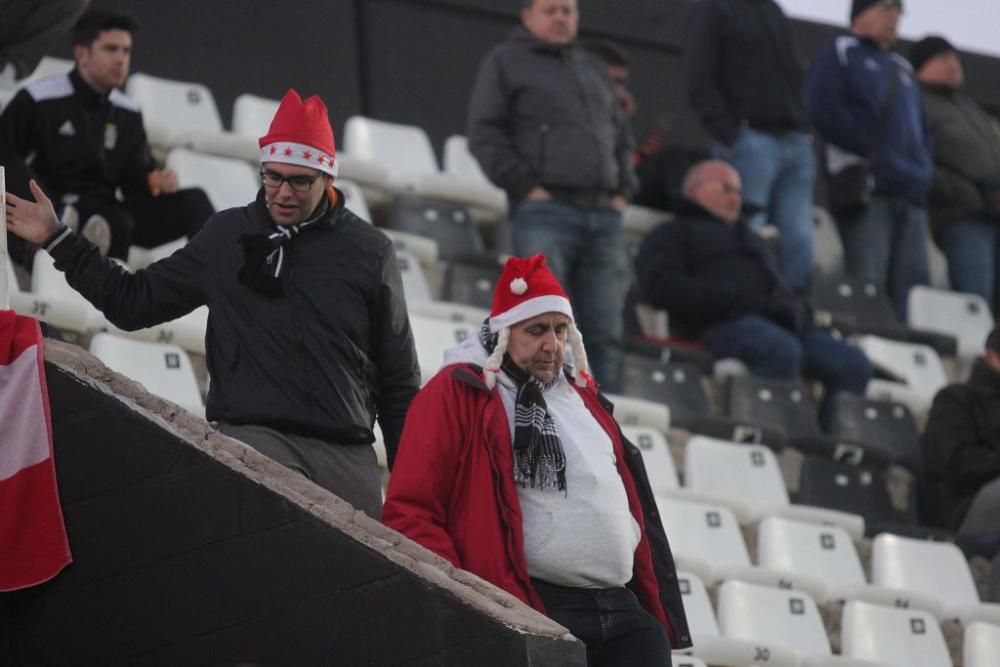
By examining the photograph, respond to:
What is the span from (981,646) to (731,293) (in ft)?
8.35

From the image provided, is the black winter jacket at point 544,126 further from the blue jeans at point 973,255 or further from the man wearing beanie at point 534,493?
the man wearing beanie at point 534,493

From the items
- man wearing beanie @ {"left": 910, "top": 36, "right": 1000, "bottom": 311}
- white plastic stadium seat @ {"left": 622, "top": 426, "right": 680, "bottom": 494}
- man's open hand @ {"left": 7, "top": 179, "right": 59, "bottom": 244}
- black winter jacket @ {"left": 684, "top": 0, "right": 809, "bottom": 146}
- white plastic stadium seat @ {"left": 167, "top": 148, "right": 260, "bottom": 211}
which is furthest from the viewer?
man wearing beanie @ {"left": 910, "top": 36, "right": 1000, "bottom": 311}

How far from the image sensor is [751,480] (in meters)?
8.34

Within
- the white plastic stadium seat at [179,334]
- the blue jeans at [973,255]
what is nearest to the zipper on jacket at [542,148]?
the white plastic stadium seat at [179,334]

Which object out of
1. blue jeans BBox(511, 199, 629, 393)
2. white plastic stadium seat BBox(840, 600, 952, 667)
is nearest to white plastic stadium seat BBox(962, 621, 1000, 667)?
white plastic stadium seat BBox(840, 600, 952, 667)

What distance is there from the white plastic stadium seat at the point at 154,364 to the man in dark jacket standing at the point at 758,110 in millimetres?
3873

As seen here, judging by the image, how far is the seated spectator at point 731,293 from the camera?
940 cm

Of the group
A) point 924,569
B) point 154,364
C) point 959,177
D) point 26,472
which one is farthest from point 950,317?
point 26,472

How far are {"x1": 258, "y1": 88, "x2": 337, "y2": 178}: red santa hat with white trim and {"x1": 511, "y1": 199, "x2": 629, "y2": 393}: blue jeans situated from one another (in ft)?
10.9

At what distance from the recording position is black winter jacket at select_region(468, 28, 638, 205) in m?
8.94

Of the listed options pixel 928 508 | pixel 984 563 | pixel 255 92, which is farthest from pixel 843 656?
pixel 255 92

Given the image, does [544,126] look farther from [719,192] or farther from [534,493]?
[534,493]

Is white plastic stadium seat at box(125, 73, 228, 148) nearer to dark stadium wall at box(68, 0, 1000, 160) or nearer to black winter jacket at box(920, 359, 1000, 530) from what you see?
dark stadium wall at box(68, 0, 1000, 160)

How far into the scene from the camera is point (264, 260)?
522 centimetres
